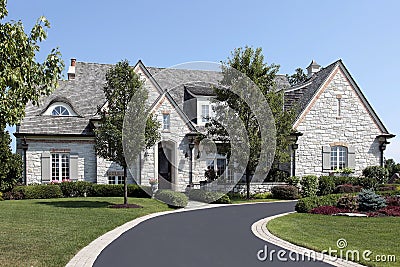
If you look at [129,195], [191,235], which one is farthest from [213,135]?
[191,235]

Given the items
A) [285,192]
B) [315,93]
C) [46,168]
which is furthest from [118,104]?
[315,93]

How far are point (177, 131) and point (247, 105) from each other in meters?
5.27

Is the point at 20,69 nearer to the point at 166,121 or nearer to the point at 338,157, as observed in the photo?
the point at 166,121

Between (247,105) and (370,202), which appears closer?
(370,202)

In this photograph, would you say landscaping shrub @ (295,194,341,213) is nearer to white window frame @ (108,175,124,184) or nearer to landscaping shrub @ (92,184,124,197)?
landscaping shrub @ (92,184,124,197)

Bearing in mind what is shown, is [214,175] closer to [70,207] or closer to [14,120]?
[70,207]

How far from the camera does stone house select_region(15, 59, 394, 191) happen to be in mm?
26953

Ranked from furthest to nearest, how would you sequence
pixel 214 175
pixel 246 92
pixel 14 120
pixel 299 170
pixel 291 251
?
pixel 299 170 < pixel 214 175 < pixel 246 92 < pixel 291 251 < pixel 14 120

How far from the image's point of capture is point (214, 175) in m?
26.3

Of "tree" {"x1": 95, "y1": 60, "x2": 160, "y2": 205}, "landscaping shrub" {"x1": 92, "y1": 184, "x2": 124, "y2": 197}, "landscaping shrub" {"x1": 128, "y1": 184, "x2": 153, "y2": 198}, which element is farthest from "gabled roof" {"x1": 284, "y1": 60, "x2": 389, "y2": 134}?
"tree" {"x1": 95, "y1": 60, "x2": 160, "y2": 205}

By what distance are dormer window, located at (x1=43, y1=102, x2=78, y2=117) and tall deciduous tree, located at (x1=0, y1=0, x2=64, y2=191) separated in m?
19.4

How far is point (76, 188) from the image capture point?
25.6 metres

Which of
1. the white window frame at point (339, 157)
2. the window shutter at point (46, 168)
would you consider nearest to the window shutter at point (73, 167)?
the window shutter at point (46, 168)

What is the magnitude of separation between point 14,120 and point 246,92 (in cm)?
1707
